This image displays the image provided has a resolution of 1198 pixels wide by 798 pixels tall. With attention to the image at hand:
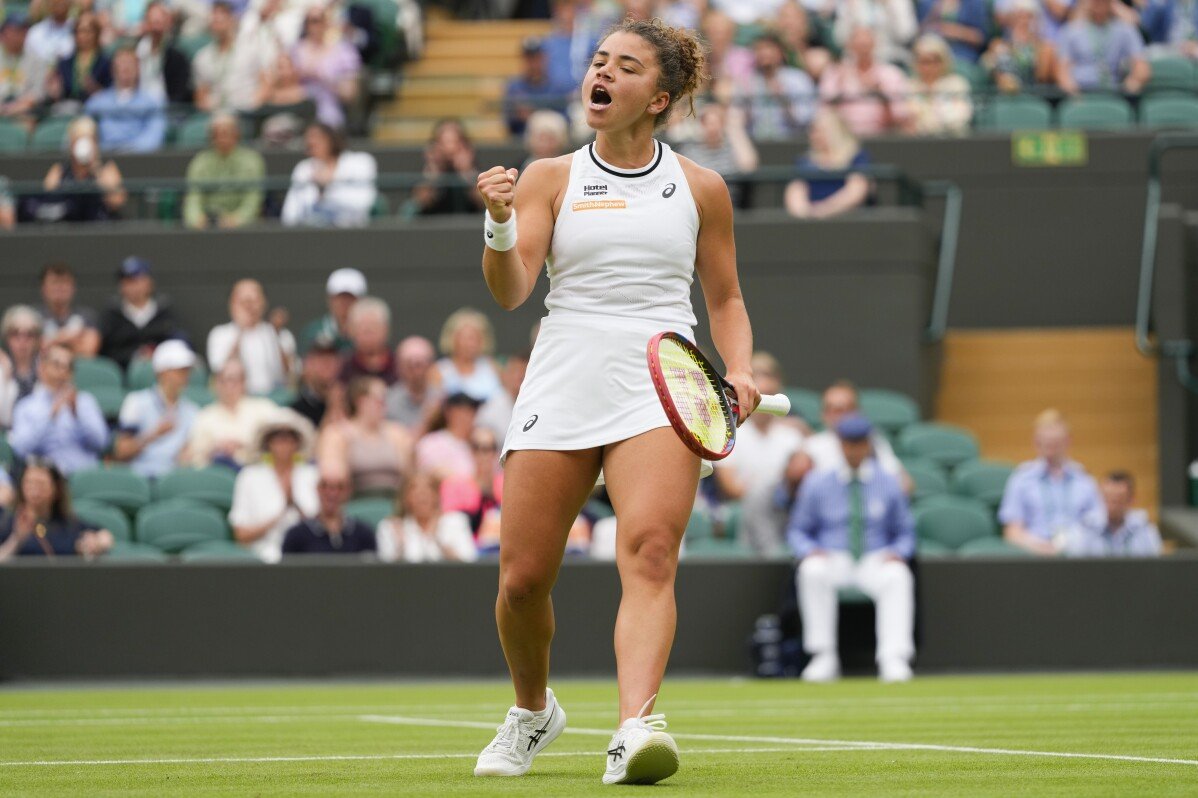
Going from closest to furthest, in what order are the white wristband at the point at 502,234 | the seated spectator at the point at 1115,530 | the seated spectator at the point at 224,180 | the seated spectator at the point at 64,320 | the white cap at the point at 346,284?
the white wristband at the point at 502,234, the seated spectator at the point at 1115,530, the white cap at the point at 346,284, the seated spectator at the point at 64,320, the seated spectator at the point at 224,180

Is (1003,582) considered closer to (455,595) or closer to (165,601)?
(455,595)

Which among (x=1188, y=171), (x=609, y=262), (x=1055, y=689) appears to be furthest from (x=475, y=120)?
(x=609, y=262)

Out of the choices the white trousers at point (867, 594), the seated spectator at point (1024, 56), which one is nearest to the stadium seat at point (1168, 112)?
the seated spectator at point (1024, 56)

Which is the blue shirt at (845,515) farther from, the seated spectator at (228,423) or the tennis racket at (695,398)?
the tennis racket at (695,398)

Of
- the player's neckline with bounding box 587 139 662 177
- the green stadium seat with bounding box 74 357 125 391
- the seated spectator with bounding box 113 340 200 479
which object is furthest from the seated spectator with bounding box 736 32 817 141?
the player's neckline with bounding box 587 139 662 177

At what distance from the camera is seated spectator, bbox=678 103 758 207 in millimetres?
15344

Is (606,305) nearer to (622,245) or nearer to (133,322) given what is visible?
(622,245)

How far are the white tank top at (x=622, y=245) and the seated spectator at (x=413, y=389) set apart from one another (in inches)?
322

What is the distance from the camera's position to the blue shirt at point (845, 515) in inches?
473

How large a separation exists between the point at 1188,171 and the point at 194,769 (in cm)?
1327

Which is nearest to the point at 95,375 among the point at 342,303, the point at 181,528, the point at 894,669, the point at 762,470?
the point at 342,303

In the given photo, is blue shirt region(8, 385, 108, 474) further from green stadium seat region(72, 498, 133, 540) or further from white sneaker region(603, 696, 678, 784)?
white sneaker region(603, 696, 678, 784)

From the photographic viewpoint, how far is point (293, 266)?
1590 cm

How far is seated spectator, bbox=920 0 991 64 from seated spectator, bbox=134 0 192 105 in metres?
6.74
